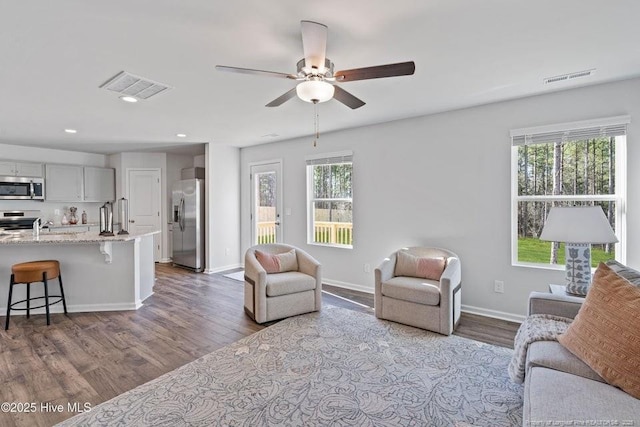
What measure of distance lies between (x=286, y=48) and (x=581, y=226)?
2.61 meters

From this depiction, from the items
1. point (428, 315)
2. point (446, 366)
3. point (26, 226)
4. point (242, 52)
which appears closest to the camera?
point (242, 52)

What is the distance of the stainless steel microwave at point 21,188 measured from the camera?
221 inches

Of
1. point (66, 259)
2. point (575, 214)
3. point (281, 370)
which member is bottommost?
point (281, 370)

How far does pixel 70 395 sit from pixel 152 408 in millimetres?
655

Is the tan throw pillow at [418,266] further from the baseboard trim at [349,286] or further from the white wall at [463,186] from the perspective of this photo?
the baseboard trim at [349,286]

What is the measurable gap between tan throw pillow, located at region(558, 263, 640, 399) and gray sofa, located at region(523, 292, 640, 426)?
0.05 metres

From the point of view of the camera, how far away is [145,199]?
6.89 metres

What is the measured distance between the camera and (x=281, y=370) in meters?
2.49

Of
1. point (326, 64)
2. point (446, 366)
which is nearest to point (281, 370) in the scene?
point (446, 366)

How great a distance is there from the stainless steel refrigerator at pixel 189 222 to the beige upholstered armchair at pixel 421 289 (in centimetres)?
393

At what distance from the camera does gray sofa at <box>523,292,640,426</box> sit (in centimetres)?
122

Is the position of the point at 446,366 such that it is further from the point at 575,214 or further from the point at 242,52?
the point at 242,52

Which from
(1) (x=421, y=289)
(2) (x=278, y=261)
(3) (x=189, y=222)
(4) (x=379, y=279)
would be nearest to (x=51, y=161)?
(3) (x=189, y=222)

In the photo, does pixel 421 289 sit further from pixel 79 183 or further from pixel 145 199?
pixel 79 183
